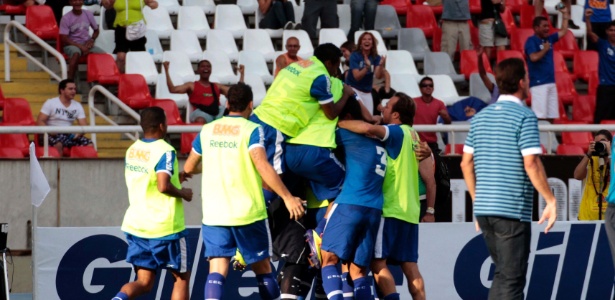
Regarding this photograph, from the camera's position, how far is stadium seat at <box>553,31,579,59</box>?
20984 millimetres

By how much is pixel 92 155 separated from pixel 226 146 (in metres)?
5.55

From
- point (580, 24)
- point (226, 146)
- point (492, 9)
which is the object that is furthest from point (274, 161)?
point (580, 24)

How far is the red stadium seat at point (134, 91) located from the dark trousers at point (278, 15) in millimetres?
2764

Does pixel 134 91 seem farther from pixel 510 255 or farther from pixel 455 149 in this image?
pixel 510 255

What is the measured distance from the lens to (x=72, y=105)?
646 inches

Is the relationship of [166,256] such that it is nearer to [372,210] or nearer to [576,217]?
[372,210]

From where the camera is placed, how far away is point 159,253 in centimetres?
1134

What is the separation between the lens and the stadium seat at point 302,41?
1900cm

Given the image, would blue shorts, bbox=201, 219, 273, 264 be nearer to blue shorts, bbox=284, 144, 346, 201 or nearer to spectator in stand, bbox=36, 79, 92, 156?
blue shorts, bbox=284, 144, 346, 201

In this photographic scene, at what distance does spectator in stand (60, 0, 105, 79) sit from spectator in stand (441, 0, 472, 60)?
5299mm

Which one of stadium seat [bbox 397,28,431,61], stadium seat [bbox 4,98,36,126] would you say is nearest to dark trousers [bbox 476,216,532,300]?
stadium seat [bbox 4,98,36,126]

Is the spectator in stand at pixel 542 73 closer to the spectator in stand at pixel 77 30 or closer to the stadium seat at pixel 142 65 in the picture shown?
the stadium seat at pixel 142 65

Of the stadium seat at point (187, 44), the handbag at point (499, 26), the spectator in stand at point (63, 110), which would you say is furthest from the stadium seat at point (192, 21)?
the handbag at point (499, 26)

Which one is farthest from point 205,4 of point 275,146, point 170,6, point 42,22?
point 275,146
